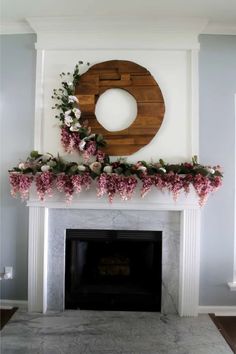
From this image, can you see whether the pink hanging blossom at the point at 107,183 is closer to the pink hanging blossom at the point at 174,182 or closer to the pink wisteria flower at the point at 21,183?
the pink hanging blossom at the point at 174,182

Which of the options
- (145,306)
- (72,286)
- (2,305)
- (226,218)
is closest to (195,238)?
(226,218)

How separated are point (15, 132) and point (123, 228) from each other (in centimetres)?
129

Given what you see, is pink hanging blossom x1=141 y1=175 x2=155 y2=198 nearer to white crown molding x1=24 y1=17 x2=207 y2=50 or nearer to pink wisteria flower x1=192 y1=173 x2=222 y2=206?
pink wisteria flower x1=192 y1=173 x2=222 y2=206

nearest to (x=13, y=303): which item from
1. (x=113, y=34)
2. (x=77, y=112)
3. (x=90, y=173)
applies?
(x=90, y=173)

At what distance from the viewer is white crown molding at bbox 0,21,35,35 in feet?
8.21

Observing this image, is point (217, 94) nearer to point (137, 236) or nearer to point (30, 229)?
point (137, 236)

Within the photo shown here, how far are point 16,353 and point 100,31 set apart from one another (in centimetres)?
257

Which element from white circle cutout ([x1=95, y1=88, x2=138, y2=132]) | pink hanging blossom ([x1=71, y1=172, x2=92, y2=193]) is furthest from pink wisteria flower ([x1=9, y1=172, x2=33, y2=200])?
white circle cutout ([x1=95, y1=88, x2=138, y2=132])

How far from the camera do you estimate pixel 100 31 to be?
2.45 m

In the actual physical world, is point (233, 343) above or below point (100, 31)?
below

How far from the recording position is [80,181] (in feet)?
7.27

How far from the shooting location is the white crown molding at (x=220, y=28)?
245 centimetres

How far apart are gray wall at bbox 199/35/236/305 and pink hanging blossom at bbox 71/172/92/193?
1028mm

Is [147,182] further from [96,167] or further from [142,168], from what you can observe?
[96,167]
